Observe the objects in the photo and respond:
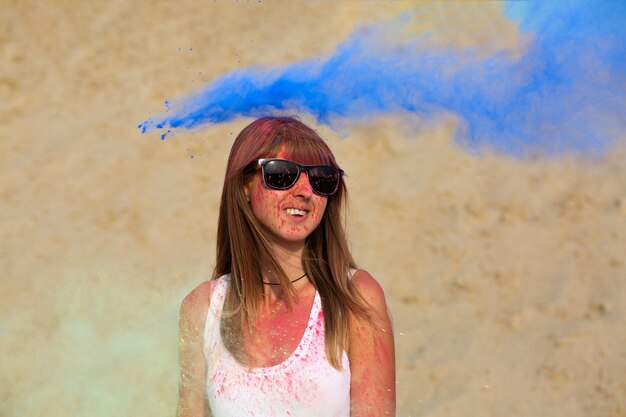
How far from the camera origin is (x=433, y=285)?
17.7ft

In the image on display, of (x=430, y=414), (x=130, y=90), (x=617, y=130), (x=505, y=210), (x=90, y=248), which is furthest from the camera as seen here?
(x=130, y=90)

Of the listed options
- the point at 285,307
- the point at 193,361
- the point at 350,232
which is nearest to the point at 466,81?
the point at 285,307

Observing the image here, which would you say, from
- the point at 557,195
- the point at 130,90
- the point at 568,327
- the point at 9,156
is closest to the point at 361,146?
the point at 557,195

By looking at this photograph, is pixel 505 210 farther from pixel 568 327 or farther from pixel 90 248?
pixel 90 248

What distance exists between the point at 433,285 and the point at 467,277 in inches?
9.5

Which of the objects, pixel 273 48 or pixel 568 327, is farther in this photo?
pixel 273 48

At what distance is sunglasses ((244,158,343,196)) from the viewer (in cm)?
198

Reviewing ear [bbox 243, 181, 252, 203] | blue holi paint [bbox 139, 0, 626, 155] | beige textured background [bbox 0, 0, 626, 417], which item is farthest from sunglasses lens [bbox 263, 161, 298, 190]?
beige textured background [bbox 0, 0, 626, 417]

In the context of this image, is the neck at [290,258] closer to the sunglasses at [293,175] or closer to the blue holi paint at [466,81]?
the sunglasses at [293,175]

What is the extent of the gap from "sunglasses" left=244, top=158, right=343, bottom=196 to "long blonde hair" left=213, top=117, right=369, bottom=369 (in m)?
0.02

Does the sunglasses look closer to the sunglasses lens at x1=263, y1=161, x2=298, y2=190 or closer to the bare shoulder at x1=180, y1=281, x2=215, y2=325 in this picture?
the sunglasses lens at x1=263, y1=161, x2=298, y2=190

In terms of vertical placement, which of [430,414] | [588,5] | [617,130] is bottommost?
[430,414]

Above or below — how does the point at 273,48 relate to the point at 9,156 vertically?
above

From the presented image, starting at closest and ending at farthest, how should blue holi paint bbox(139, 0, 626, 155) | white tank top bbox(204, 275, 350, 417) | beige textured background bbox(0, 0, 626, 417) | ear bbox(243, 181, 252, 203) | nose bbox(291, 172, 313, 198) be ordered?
1. white tank top bbox(204, 275, 350, 417)
2. nose bbox(291, 172, 313, 198)
3. ear bbox(243, 181, 252, 203)
4. blue holi paint bbox(139, 0, 626, 155)
5. beige textured background bbox(0, 0, 626, 417)
